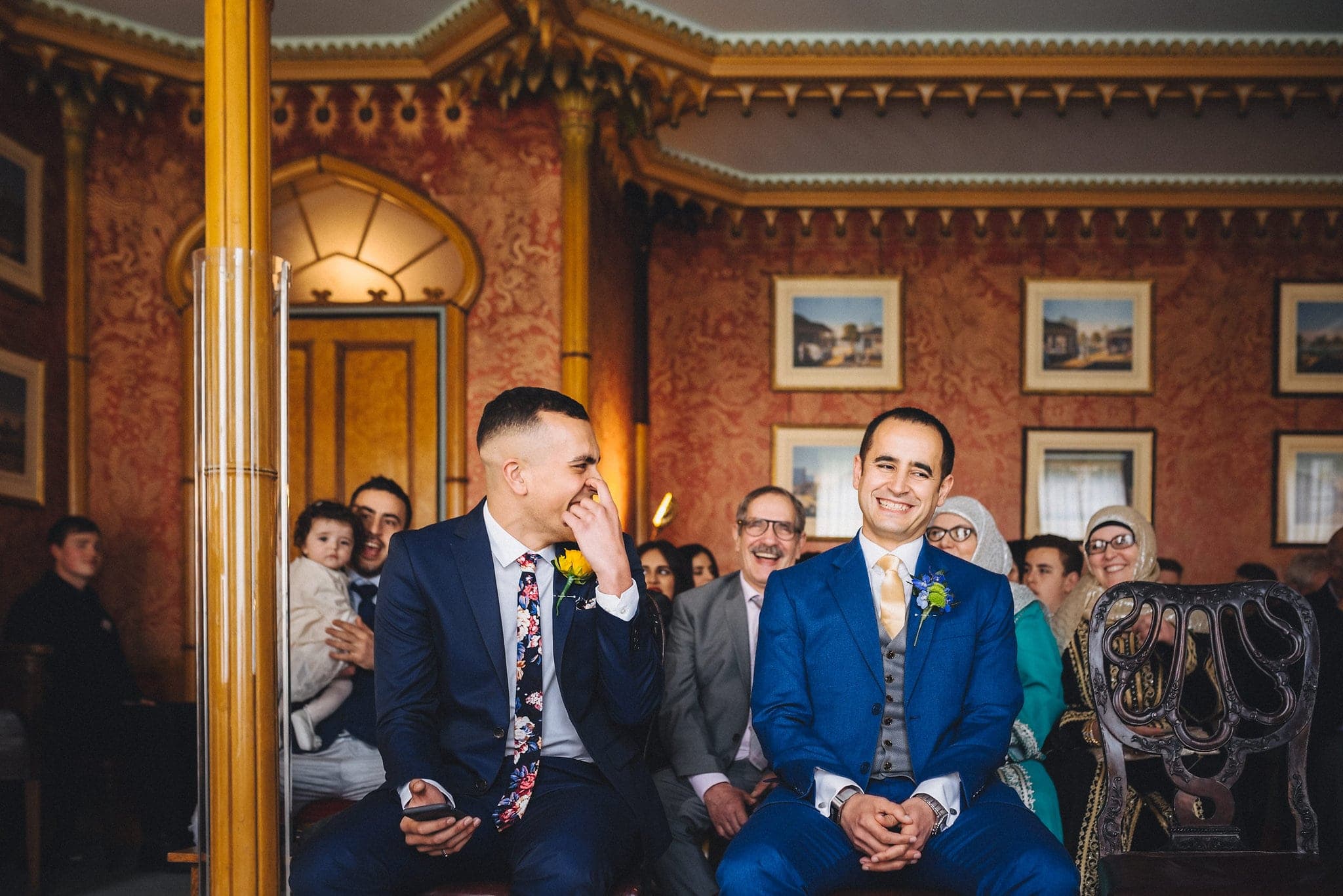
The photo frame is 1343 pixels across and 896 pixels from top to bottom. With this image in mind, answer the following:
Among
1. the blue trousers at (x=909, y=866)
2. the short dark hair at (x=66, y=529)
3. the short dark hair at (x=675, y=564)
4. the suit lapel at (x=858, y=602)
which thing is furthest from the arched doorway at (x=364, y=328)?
the blue trousers at (x=909, y=866)

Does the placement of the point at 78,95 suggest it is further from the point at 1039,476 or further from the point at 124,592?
the point at 1039,476

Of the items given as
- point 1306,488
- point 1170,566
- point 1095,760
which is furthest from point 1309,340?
point 1095,760

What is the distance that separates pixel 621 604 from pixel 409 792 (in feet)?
1.98

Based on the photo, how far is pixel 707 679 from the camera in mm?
3482

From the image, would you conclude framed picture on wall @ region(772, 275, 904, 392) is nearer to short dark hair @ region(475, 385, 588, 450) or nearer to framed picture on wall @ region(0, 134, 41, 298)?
framed picture on wall @ region(0, 134, 41, 298)

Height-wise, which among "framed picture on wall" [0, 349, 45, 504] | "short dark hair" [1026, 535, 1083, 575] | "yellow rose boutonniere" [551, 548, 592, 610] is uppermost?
"framed picture on wall" [0, 349, 45, 504]

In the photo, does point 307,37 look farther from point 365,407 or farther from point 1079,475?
point 1079,475

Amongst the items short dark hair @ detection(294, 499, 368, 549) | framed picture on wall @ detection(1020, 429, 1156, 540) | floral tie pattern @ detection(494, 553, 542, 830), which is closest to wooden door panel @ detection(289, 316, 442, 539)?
short dark hair @ detection(294, 499, 368, 549)

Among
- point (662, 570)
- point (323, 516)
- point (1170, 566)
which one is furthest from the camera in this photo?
point (1170, 566)

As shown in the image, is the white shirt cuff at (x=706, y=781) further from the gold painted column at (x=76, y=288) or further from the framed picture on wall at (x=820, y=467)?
the framed picture on wall at (x=820, y=467)

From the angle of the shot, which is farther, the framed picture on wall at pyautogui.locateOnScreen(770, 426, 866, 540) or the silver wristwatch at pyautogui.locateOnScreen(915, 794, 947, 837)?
the framed picture on wall at pyautogui.locateOnScreen(770, 426, 866, 540)

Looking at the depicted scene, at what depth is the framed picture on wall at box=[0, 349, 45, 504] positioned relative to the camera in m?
5.27

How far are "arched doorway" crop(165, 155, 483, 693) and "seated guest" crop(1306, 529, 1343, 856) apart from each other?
12.9 ft

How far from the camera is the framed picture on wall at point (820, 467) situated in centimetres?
791
